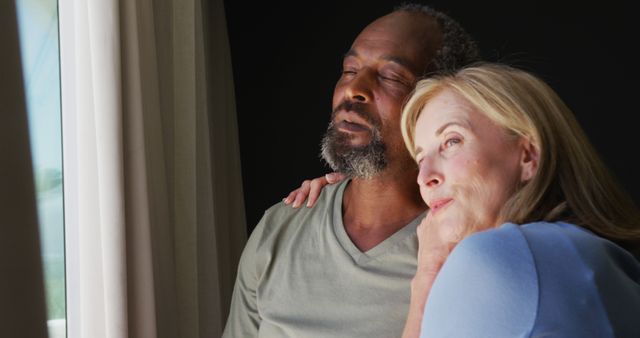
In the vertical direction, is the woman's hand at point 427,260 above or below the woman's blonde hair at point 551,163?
below

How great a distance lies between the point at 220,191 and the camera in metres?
3.38

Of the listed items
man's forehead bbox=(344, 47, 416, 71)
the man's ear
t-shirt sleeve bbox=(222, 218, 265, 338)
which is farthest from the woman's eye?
t-shirt sleeve bbox=(222, 218, 265, 338)

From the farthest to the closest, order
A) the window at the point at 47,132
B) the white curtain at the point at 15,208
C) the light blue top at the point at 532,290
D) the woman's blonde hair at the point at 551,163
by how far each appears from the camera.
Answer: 1. the window at the point at 47,132
2. the white curtain at the point at 15,208
3. the woman's blonde hair at the point at 551,163
4. the light blue top at the point at 532,290

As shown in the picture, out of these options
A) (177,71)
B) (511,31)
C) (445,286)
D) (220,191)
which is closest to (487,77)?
(445,286)

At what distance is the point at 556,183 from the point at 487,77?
232 millimetres

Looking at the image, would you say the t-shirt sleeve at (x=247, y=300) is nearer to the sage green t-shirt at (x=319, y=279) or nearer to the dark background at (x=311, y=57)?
the sage green t-shirt at (x=319, y=279)

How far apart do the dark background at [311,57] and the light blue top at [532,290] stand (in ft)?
10.9

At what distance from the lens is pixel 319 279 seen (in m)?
1.72

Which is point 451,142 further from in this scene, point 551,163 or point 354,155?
point 354,155

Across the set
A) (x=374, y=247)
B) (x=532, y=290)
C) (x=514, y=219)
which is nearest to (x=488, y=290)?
(x=532, y=290)

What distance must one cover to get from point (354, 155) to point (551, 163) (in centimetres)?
67

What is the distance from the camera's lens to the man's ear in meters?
1.19

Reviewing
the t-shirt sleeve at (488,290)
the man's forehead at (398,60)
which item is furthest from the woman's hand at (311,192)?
the t-shirt sleeve at (488,290)

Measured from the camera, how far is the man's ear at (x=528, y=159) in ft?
3.89
